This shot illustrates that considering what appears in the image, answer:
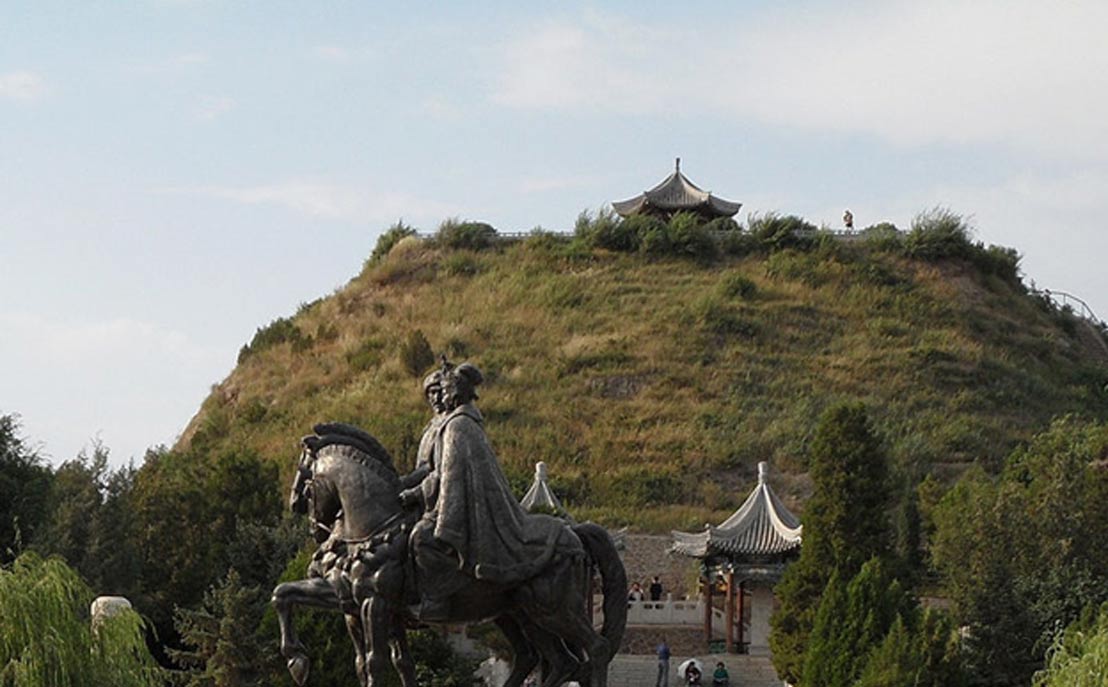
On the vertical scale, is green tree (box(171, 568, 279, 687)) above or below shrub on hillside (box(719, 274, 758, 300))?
below

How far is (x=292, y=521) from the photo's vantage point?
30891 millimetres

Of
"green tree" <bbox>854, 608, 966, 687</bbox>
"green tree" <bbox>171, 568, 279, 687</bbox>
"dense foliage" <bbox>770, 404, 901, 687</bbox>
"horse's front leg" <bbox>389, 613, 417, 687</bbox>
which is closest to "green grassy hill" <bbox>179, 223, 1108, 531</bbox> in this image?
"dense foliage" <bbox>770, 404, 901, 687</bbox>

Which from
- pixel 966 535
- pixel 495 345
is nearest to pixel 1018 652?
pixel 966 535

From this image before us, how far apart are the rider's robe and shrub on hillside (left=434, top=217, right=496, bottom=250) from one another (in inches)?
2396

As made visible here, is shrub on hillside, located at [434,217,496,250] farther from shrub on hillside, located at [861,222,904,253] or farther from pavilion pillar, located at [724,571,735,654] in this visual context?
pavilion pillar, located at [724,571,735,654]

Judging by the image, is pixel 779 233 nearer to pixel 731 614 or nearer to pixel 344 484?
pixel 731 614

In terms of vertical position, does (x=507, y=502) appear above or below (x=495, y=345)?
below

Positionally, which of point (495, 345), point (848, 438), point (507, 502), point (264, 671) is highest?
point (495, 345)

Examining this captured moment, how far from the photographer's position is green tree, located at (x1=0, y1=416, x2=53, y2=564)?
30219mm

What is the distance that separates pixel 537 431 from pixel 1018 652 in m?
30.2

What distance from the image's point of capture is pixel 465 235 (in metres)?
73.1

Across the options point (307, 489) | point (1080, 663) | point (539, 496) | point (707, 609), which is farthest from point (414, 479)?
point (707, 609)

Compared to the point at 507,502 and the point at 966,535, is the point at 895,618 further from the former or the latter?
the point at 507,502

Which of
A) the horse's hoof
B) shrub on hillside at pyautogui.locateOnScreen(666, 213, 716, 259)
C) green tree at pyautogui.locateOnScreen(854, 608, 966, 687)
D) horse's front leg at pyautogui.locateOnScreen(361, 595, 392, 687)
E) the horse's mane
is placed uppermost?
shrub on hillside at pyautogui.locateOnScreen(666, 213, 716, 259)
